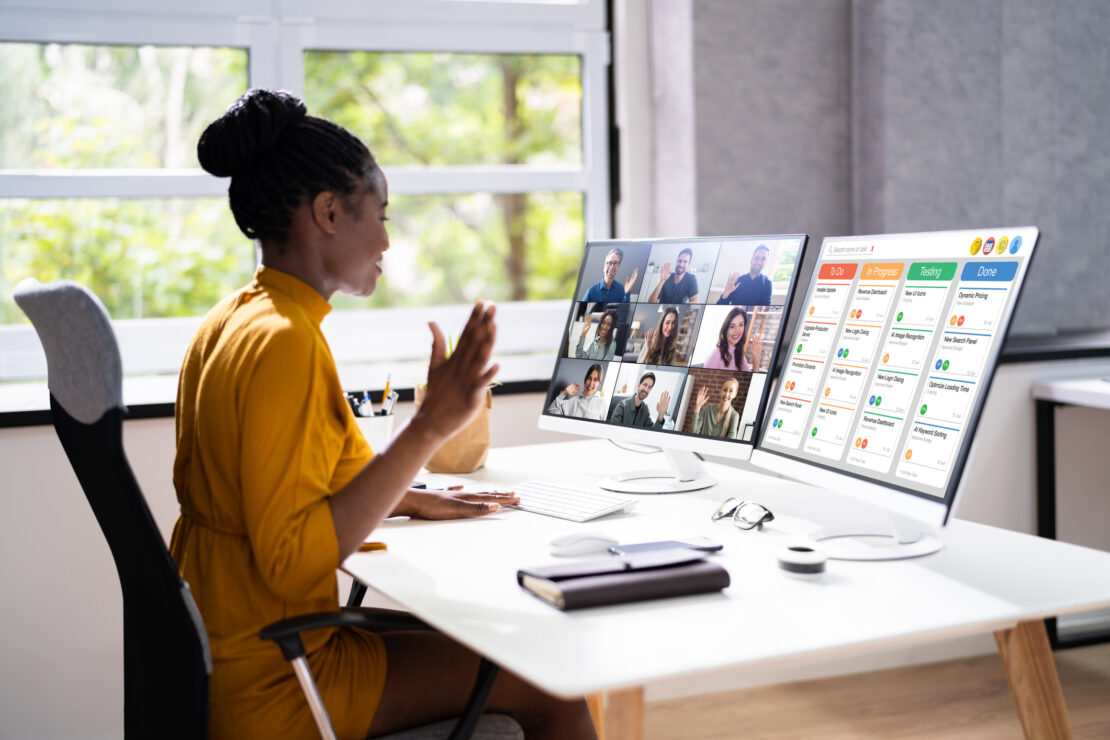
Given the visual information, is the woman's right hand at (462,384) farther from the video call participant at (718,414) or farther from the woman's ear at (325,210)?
the video call participant at (718,414)

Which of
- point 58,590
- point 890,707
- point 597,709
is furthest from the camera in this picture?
point 890,707

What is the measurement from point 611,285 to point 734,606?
2.95 ft

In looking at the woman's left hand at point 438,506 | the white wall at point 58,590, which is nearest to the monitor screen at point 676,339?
the woman's left hand at point 438,506

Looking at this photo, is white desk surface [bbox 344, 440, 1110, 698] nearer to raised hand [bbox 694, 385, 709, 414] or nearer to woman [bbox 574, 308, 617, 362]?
raised hand [bbox 694, 385, 709, 414]

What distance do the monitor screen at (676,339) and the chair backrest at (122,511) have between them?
35.7 inches

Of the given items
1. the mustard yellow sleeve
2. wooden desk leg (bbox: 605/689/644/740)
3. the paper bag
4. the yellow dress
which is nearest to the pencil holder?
the paper bag

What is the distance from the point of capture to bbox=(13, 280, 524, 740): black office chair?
1.19 meters

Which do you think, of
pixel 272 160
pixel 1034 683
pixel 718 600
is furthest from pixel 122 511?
pixel 1034 683

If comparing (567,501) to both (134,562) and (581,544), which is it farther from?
(134,562)

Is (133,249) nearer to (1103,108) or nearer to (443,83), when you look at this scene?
(443,83)

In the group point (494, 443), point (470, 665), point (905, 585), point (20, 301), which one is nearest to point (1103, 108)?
point (494, 443)

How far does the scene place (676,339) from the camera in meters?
1.90

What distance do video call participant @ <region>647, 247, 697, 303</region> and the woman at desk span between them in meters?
0.58

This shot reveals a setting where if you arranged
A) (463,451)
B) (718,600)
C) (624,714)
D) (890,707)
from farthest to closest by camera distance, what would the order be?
(890,707), (463,451), (718,600), (624,714)
